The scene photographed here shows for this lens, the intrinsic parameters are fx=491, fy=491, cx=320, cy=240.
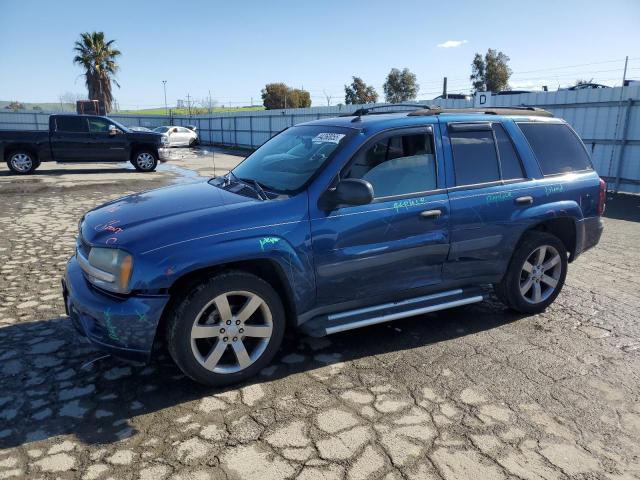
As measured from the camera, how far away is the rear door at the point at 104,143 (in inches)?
606

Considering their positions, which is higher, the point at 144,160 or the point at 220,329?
the point at 144,160

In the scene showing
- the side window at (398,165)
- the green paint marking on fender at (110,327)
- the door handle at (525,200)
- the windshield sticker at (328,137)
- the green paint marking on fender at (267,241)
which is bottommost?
the green paint marking on fender at (110,327)

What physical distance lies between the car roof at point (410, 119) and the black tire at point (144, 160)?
43.1 feet

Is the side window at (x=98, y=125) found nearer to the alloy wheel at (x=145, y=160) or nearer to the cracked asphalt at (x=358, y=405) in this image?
the alloy wheel at (x=145, y=160)

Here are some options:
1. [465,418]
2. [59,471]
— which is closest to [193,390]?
[59,471]

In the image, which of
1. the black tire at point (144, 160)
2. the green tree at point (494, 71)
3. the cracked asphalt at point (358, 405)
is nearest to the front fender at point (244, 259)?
the cracked asphalt at point (358, 405)

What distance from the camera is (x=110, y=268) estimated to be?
3072 mm

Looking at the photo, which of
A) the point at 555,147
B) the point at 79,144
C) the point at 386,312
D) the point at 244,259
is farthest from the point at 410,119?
the point at 79,144

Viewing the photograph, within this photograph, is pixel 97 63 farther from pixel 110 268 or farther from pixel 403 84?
pixel 110 268

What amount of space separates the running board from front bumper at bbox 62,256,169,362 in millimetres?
1049

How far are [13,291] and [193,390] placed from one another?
2848 millimetres

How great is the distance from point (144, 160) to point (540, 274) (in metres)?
14.4

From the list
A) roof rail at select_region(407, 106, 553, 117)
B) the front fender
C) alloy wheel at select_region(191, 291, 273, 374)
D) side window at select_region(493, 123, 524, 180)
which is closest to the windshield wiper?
the front fender

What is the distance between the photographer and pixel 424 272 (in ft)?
12.7
